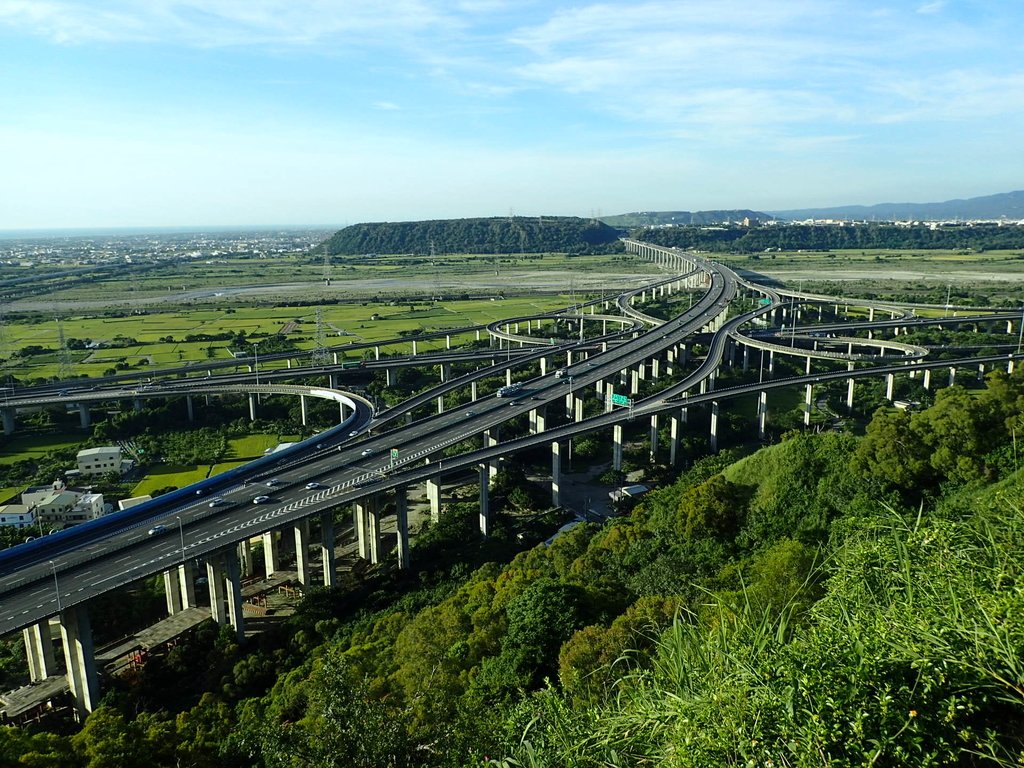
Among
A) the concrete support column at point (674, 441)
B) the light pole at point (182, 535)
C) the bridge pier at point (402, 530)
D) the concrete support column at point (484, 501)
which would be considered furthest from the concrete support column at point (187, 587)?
the concrete support column at point (674, 441)

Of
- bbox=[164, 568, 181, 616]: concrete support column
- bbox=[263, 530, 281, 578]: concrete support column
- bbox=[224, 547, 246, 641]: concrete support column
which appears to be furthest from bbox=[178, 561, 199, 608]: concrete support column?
bbox=[263, 530, 281, 578]: concrete support column

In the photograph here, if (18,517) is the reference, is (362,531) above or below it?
below

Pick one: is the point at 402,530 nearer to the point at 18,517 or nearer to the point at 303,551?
the point at 303,551

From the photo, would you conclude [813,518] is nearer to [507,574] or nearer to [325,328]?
[507,574]

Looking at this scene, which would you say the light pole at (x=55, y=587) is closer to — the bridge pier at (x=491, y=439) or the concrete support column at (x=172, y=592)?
the concrete support column at (x=172, y=592)

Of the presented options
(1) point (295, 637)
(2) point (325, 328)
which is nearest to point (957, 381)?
(1) point (295, 637)

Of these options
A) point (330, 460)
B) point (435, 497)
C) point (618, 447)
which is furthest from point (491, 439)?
point (330, 460)
